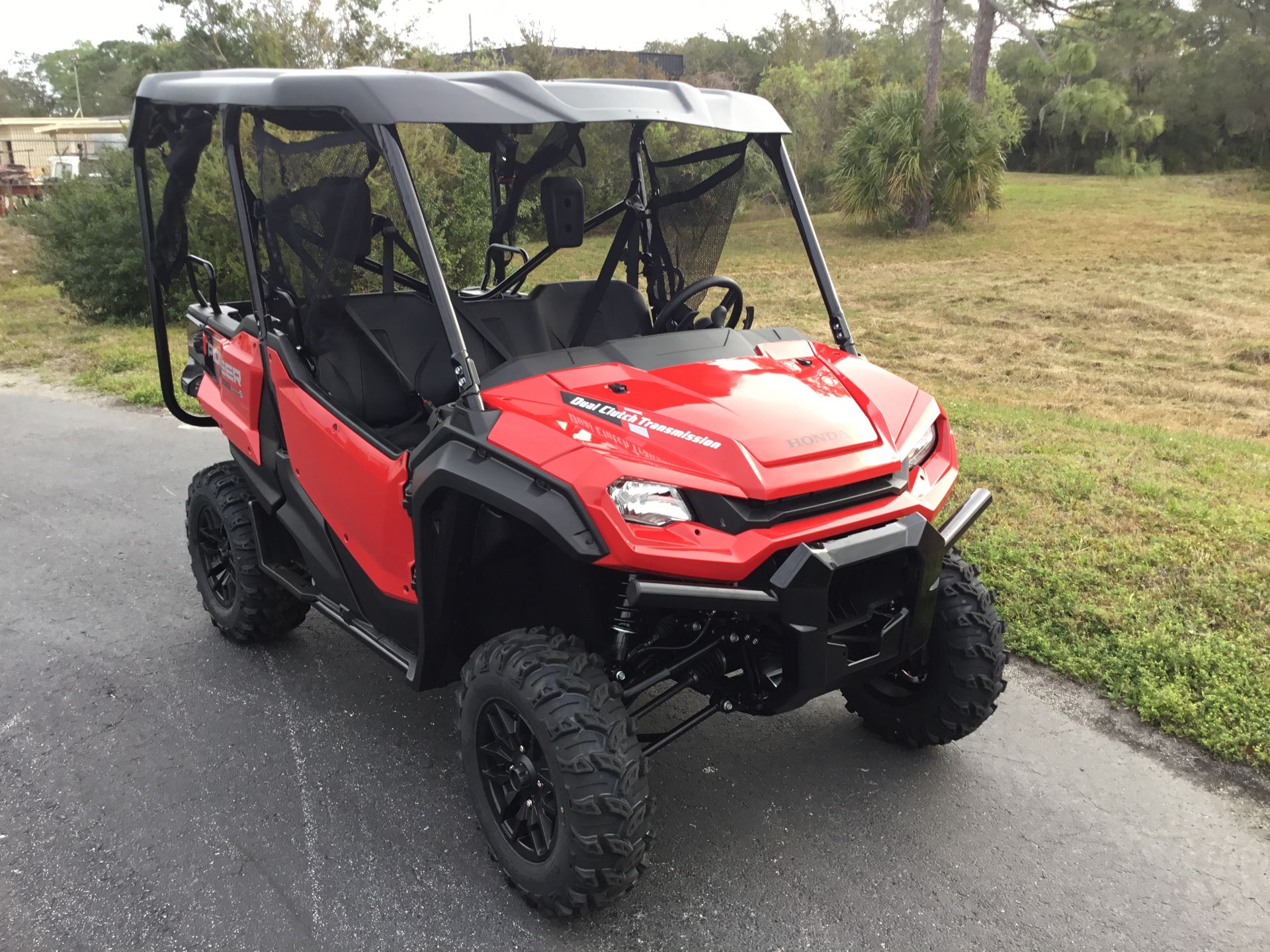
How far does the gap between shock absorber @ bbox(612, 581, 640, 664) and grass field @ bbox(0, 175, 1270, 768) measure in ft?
5.18

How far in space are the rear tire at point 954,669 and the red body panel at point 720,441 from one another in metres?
0.39

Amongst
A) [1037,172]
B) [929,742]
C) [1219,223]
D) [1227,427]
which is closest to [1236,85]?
[1037,172]

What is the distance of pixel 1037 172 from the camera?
111 ft

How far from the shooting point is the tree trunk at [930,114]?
17312 millimetres

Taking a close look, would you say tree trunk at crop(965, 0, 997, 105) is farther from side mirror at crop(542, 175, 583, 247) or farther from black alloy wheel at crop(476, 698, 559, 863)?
black alloy wheel at crop(476, 698, 559, 863)

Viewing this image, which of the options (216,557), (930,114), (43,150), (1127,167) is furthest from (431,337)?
(43,150)

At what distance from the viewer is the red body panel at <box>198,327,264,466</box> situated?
11.7 feet

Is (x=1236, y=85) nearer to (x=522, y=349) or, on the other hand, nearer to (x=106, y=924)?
(x=522, y=349)

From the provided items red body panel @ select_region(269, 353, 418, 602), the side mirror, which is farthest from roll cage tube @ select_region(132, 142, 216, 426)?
the side mirror

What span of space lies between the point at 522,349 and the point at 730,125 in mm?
1188

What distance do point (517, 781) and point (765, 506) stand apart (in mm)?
938

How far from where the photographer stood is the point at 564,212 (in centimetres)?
338

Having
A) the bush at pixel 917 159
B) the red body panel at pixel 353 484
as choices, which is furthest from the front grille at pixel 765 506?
the bush at pixel 917 159

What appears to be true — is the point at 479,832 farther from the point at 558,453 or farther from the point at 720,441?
the point at 720,441
